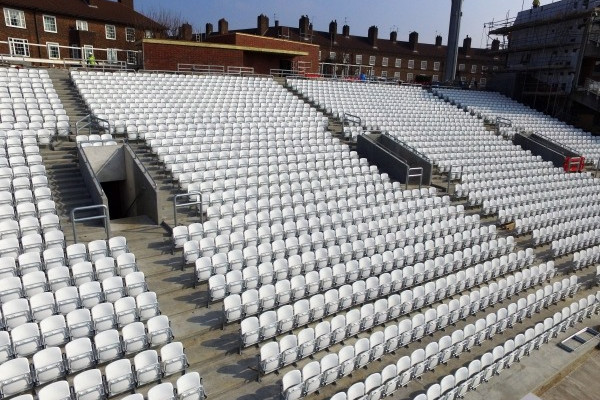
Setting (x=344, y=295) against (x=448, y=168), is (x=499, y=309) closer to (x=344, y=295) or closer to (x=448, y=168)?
(x=344, y=295)

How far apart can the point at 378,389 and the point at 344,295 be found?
239 cm

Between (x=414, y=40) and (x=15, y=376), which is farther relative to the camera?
(x=414, y=40)

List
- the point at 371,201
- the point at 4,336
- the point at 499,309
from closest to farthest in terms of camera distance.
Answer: the point at 4,336 → the point at 499,309 → the point at 371,201

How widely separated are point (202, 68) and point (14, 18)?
20.3 m

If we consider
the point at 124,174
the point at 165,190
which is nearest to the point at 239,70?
the point at 124,174

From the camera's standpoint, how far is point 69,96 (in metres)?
17.6

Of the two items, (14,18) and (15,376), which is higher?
(14,18)

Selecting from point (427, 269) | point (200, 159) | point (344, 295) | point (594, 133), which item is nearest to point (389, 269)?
point (427, 269)

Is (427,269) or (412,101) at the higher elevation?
(412,101)

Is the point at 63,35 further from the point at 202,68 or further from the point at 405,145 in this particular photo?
the point at 405,145

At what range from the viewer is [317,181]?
13891 millimetres

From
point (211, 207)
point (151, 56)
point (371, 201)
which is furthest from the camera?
point (151, 56)

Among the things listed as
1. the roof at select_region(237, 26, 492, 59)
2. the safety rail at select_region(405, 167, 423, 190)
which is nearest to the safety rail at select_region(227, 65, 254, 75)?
the safety rail at select_region(405, 167, 423, 190)

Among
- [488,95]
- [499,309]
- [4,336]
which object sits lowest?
[499,309]
